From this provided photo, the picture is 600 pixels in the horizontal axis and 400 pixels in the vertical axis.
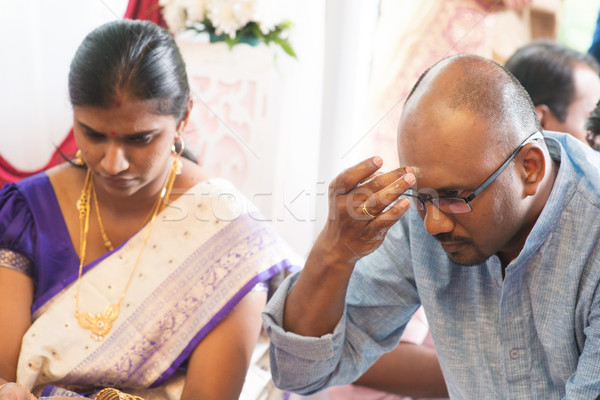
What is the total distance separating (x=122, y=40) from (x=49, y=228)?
0.56 meters

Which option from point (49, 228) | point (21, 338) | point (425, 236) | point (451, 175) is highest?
point (451, 175)

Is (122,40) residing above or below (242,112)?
above

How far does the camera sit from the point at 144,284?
187cm

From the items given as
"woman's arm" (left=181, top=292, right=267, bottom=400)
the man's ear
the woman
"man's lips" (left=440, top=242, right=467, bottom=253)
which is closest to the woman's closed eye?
the woman

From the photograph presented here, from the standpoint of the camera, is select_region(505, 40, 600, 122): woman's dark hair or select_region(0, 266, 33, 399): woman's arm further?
select_region(505, 40, 600, 122): woman's dark hair

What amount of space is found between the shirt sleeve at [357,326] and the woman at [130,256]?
293 millimetres

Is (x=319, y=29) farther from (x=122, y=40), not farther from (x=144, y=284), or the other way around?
(x=144, y=284)

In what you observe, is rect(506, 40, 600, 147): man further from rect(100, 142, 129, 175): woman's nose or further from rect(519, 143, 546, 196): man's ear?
rect(100, 142, 129, 175): woman's nose

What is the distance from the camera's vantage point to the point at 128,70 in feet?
5.77

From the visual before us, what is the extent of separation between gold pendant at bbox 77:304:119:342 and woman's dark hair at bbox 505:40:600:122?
66.4 inches

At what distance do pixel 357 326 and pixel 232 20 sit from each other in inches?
63.4

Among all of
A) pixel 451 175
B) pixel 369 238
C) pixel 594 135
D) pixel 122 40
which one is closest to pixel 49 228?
pixel 122 40

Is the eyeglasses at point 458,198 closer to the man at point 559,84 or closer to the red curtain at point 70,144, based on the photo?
the man at point 559,84

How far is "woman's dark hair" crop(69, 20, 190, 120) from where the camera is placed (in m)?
1.74
